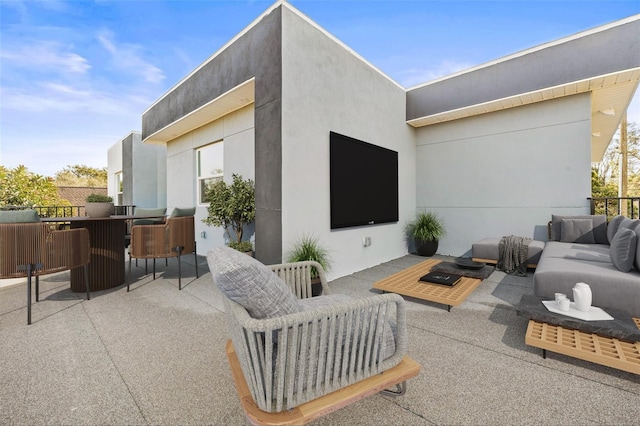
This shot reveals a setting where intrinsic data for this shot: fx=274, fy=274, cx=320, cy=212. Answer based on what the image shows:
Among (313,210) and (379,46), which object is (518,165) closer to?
(379,46)

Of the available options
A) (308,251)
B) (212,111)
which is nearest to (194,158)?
(212,111)

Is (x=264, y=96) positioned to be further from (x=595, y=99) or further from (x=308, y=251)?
(x=595, y=99)

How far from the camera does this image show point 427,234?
5980 mm

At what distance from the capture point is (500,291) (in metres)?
3.58

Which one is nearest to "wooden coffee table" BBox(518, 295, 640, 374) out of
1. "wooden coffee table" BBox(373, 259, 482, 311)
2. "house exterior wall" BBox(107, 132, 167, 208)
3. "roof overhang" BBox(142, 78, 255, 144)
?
"wooden coffee table" BBox(373, 259, 482, 311)

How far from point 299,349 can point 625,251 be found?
334 centimetres

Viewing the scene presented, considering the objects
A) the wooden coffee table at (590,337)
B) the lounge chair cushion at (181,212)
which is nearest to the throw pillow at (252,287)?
the wooden coffee table at (590,337)

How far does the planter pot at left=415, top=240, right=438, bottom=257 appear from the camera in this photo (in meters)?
5.99

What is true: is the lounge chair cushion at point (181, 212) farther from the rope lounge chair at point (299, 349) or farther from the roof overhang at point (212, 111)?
the rope lounge chair at point (299, 349)

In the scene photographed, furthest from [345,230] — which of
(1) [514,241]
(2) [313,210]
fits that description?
(1) [514,241]

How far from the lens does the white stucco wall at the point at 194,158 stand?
5051mm

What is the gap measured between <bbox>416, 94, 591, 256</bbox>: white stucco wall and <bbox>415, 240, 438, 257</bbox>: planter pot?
0.44 metres

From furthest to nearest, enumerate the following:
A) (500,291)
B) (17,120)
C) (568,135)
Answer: (17,120) → (568,135) → (500,291)

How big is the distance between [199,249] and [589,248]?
23.3 ft
